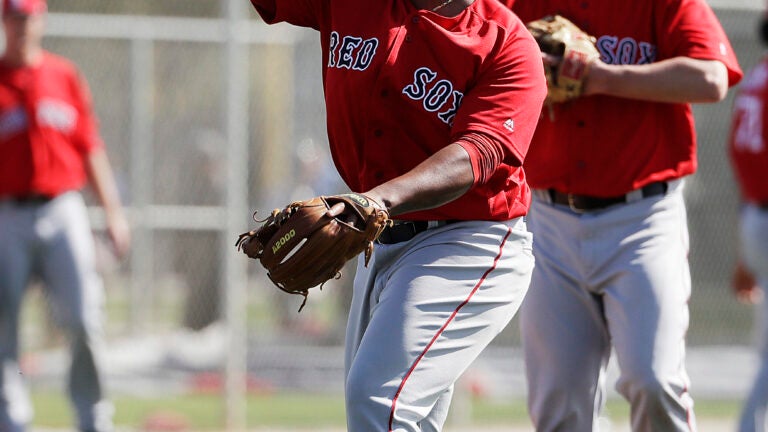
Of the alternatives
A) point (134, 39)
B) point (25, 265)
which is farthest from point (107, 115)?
point (25, 265)

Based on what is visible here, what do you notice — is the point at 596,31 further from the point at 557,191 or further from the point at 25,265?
the point at 25,265

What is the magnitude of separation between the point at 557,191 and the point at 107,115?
21.0 ft

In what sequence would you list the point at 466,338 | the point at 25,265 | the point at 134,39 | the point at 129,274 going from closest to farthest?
the point at 466,338 → the point at 25,265 → the point at 134,39 → the point at 129,274

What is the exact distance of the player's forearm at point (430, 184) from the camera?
139 inches

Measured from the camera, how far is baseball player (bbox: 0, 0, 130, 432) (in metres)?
7.31

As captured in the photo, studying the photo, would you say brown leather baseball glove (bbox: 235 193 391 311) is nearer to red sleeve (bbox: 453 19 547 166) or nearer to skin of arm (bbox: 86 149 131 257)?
red sleeve (bbox: 453 19 547 166)

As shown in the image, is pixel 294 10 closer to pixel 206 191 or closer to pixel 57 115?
pixel 57 115

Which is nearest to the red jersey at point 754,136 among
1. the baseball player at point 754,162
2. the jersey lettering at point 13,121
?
the baseball player at point 754,162

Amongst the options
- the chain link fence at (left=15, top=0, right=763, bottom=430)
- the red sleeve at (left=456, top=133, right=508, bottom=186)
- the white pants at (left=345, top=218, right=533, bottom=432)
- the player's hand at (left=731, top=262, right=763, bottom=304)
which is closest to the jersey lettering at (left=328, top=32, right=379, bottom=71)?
the red sleeve at (left=456, top=133, right=508, bottom=186)

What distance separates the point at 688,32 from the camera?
4.82m

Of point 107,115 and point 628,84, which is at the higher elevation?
point 628,84

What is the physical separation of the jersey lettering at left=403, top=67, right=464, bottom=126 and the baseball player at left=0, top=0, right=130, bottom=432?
405cm

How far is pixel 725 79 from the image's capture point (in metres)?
4.89

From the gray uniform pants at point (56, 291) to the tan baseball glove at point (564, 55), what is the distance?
11.8 feet
